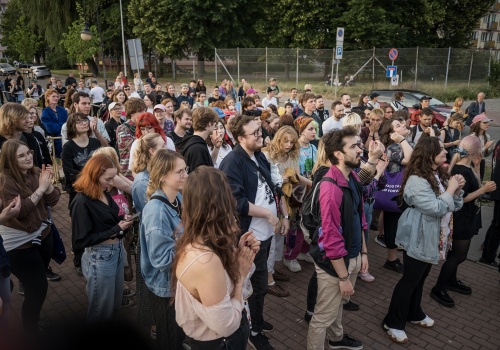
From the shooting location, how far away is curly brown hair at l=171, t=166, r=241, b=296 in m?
2.14

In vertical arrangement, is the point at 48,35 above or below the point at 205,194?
above

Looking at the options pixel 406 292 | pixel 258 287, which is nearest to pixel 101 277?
pixel 258 287

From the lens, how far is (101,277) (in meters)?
→ 3.36

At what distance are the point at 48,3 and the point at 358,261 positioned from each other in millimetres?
38561

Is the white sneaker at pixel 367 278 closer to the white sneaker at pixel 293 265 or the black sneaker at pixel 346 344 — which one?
the white sneaker at pixel 293 265

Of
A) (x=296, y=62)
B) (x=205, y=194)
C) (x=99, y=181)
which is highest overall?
(x=296, y=62)

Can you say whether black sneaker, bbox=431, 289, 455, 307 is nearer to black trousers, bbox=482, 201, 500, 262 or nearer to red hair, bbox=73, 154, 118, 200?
black trousers, bbox=482, 201, 500, 262

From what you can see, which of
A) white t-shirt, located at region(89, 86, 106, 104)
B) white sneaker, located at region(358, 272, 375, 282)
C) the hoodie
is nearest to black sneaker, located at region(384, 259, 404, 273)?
white sneaker, located at region(358, 272, 375, 282)

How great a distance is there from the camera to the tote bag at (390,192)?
5305 mm

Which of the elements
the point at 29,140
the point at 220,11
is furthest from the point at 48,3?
the point at 29,140

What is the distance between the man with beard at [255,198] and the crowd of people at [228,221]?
1 centimetres

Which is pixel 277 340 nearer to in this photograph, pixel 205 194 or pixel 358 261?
A: pixel 358 261

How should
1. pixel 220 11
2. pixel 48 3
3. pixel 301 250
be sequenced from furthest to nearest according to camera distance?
pixel 48 3, pixel 220 11, pixel 301 250

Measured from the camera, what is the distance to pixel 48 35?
3388 centimetres
